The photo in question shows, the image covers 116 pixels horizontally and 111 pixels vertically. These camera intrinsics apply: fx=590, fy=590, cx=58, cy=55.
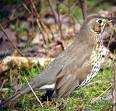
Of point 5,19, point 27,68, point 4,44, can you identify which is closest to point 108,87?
point 27,68

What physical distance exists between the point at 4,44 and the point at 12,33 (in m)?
1.55

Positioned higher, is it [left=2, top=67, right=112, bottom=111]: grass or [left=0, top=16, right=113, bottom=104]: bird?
[left=0, top=16, right=113, bottom=104]: bird

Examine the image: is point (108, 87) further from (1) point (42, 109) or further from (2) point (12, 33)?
(2) point (12, 33)

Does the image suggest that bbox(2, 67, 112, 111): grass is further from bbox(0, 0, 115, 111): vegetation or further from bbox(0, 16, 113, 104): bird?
bbox(0, 16, 113, 104): bird

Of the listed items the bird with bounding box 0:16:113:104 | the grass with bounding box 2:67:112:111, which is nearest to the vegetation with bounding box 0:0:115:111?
the grass with bounding box 2:67:112:111

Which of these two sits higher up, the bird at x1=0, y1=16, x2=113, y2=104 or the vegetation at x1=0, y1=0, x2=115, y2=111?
the bird at x1=0, y1=16, x2=113, y2=104

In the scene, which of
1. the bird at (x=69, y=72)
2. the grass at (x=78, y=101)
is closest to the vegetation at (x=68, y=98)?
the grass at (x=78, y=101)

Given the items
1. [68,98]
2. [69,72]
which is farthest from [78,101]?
[69,72]

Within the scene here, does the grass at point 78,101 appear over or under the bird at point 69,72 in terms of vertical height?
under

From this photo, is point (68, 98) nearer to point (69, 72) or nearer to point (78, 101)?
point (78, 101)

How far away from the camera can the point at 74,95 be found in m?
7.71

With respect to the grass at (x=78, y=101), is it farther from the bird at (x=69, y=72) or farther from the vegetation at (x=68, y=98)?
the bird at (x=69, y=72)

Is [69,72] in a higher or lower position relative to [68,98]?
higher

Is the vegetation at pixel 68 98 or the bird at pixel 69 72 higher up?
the bird at pixel 69 72
